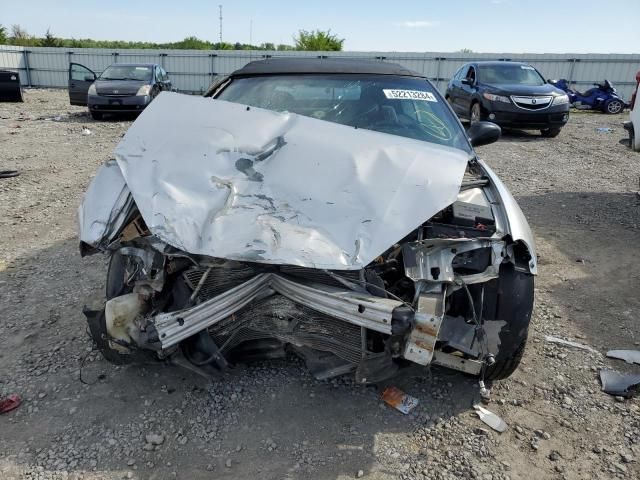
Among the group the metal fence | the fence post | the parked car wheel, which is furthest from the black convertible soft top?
the fence post

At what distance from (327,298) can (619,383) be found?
1799 millimetres

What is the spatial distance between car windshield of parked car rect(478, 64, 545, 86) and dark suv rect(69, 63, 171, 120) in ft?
25.7

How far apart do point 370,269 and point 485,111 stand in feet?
30.9

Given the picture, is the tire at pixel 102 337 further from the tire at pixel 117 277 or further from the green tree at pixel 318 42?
the green tree at pixel 318 42

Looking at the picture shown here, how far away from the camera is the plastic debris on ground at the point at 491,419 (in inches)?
94.7

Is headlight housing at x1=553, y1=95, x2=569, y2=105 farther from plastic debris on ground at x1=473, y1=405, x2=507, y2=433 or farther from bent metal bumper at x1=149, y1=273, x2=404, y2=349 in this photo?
bent metal bumper at x1=149, y1=273, x2=404, y2=349

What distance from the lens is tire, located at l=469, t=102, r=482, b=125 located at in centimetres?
1086

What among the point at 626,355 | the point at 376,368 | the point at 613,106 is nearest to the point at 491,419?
the point at 376,368

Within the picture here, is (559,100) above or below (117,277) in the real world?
above

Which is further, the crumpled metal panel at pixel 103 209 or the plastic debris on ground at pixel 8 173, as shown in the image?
the plastic debris on ground at pixel 8 173

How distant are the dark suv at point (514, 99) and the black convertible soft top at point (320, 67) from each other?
283 inches

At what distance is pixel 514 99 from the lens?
1022 centimetres

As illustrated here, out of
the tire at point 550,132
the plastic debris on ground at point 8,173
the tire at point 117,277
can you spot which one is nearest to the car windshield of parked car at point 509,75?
the tire at point 550,132

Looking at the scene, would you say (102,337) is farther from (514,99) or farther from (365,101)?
(514,99)
